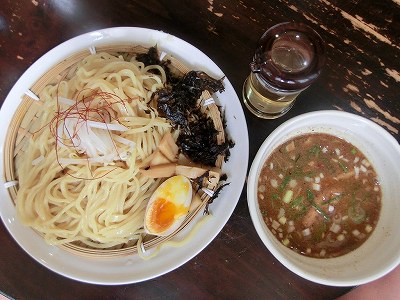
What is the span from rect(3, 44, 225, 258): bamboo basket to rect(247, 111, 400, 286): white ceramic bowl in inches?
10.4

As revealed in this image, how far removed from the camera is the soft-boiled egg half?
146cm

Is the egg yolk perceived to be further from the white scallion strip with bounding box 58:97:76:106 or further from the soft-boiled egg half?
the white scallion strip with bounding box 58:97:76:106

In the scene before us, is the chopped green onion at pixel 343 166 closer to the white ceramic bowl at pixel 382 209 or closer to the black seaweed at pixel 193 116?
the white ceramic bowl at pixel 382 209

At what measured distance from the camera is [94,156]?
1527mm

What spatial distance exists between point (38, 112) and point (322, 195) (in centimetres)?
102

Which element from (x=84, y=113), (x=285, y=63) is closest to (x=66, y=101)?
(x=84, y=113)

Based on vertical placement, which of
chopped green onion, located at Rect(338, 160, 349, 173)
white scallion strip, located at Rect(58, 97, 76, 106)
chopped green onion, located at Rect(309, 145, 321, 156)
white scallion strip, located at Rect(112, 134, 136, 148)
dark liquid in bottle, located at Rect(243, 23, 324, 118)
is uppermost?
dark liquid in bottle, located at Rect(243, 23, 324, 118)

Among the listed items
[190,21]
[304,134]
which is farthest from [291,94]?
[190,21]

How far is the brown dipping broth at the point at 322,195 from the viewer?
56.9 inches

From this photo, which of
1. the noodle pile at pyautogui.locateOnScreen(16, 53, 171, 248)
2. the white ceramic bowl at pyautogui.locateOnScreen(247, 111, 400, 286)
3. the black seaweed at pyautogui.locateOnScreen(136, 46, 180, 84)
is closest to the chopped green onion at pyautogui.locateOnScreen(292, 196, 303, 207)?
the white ceramic bowl at pyautogui.locateOnScreen(247, 111, 400, 286)

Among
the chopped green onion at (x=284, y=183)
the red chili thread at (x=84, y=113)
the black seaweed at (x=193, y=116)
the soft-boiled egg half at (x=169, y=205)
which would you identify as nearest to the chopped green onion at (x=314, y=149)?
the chopped green onion at (x=284, y=183)

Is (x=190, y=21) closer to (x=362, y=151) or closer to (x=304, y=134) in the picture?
(x=304, y=134)

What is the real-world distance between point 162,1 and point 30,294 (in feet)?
3.72

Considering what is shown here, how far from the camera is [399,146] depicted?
4.36ft
